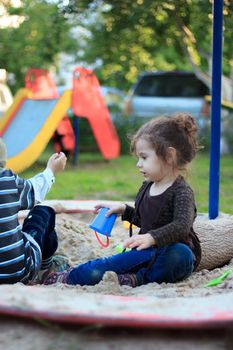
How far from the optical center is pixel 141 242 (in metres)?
2.77

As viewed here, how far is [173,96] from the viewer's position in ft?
43.6

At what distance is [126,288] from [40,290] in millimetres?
563

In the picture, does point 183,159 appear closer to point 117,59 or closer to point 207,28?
point 207,28

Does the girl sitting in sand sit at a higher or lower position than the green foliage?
higher

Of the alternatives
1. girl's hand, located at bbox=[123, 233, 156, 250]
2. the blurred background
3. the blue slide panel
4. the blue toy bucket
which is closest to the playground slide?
the blue slide panel

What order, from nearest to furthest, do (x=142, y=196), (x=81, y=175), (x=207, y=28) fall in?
1. (x=142, y=196)
2. (x=207, y=28)
3. (x=81, y=175)

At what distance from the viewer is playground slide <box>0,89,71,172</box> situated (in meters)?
8.54

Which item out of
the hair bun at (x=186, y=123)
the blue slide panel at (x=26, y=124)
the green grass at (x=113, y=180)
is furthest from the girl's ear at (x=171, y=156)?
the blue slide panel at (x=26, y=124)

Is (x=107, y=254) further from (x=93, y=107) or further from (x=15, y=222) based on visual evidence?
(x=93, y=107)

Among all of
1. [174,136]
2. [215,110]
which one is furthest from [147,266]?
[215,110]

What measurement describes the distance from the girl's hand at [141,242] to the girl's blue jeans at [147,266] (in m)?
0.16

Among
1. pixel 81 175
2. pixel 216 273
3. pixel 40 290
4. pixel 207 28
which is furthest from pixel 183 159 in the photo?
pixel 81 175

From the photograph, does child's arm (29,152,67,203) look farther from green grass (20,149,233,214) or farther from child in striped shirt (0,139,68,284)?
green grass (20,149,233,214)

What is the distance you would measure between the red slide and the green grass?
0.34 metres
